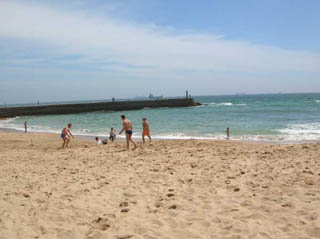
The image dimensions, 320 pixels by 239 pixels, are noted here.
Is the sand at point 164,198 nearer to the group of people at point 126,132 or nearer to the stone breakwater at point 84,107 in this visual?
the group of people at point 126,132

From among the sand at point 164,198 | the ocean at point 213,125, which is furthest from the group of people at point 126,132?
the ocean at point 213,125

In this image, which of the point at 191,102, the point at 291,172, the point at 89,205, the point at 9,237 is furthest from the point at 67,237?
the point at 191,102

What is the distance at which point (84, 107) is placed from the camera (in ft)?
154

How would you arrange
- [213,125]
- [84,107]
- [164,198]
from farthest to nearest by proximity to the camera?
[84,107], [213,125], [164,198]

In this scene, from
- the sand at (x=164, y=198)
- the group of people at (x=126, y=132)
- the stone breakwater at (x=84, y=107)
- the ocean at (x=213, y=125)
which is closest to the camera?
the sand at (x=164, y=198)

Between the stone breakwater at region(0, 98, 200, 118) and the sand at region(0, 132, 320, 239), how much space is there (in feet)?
130

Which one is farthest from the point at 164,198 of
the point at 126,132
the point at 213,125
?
the point at 213,125

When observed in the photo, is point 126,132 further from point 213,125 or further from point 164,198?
point 213,125

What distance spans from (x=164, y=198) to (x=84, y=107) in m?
44.2

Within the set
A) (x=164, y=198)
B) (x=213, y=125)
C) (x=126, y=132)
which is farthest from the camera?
(x=213, y=125)

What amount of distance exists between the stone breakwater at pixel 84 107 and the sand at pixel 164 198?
1562 inches

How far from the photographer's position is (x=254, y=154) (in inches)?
320

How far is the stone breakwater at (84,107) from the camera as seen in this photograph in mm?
43444

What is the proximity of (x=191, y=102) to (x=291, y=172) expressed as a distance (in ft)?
158
